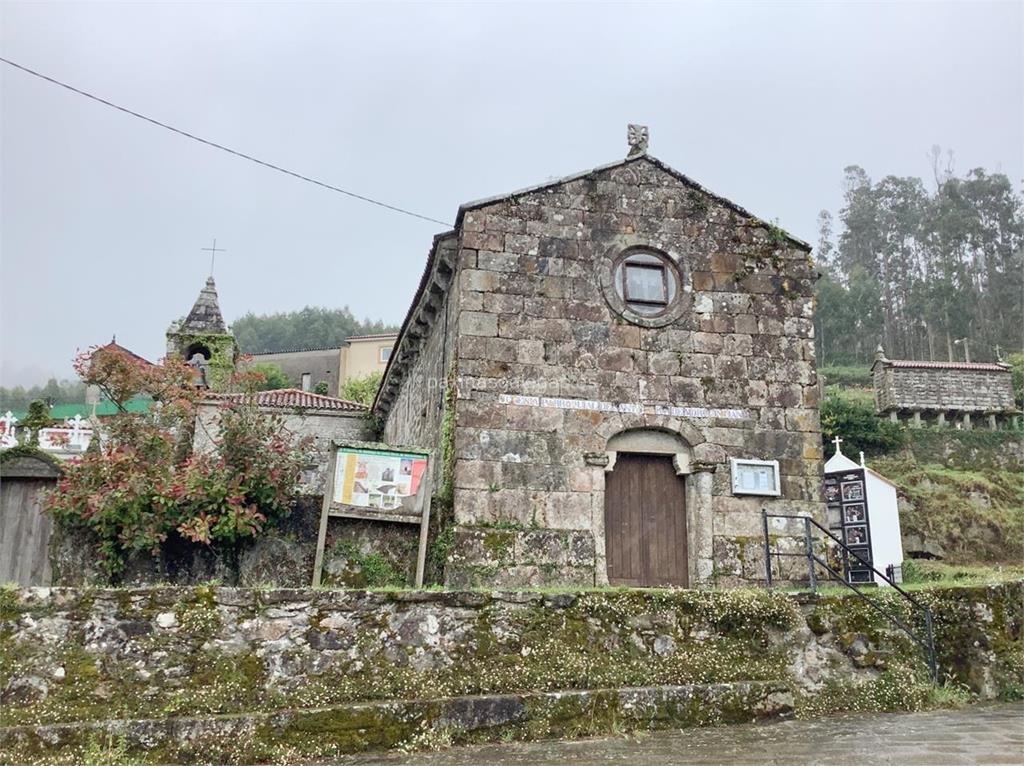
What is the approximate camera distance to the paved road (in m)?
5.26

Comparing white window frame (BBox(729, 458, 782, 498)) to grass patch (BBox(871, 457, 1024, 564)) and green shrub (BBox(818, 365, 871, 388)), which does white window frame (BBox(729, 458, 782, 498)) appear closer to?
grass patch (BBox(871, 457, 1024, 564))

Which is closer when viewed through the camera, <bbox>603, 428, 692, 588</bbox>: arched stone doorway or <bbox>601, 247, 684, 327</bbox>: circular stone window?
<bbox>603, 428, 692, 588</bbox>: arched stone doorway

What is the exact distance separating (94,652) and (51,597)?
1.61 ft

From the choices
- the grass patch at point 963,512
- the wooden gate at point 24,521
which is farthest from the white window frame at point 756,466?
the grass patch at point 963,512

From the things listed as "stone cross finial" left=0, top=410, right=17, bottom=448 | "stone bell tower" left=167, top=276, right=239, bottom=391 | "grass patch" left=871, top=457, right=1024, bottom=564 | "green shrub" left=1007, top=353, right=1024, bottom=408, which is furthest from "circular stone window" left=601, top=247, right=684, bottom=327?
"green shrub" left=1007, top=353, right=1024, bottom=408

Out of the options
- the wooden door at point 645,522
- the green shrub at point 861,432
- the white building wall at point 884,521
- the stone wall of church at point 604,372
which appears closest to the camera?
the stone wall of church at point 604,372

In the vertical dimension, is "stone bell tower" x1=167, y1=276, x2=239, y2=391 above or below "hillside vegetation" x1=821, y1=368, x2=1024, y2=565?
above

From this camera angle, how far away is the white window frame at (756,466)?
10.8 m

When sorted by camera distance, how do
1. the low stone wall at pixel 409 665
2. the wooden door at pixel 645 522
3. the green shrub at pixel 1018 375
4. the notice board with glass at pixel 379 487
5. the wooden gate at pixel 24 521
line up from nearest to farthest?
1. the low stone wall at pixel 409 665
2. the notice board with glass at pixel 379 487
3. the wooden gate at pixel 24 521
4. the wooden door at pixel 645 522
5. the green shrub at pixel 1018 375

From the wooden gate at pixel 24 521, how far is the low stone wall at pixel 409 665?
13.9 ft

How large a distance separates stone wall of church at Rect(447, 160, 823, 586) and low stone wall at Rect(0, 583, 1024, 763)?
325cm

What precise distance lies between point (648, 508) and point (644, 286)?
3050mm

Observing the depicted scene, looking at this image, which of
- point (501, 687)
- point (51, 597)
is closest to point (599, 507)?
point (501, 687)

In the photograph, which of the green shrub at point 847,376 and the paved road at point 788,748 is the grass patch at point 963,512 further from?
the paved road at point 788,748
